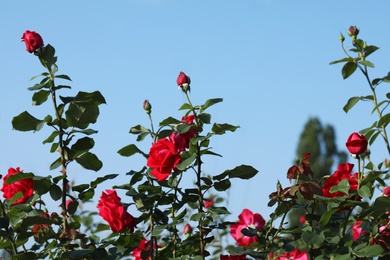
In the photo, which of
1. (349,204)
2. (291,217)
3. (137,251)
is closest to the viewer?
(349,204)

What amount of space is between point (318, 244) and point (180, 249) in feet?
1.43

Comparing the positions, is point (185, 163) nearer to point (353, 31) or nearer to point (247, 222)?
point (247, 222)

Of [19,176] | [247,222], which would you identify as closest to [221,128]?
[247,222]

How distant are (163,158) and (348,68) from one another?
0.78 m

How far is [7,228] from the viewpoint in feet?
7.41

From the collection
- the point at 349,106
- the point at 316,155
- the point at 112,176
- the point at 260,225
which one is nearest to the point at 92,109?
the point at 112,176

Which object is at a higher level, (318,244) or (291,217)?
(291,217)

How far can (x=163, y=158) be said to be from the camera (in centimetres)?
212

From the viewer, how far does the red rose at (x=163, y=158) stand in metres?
2.12

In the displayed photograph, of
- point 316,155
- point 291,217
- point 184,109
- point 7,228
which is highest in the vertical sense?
point 316,155

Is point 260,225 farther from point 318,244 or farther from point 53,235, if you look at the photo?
point 53,235

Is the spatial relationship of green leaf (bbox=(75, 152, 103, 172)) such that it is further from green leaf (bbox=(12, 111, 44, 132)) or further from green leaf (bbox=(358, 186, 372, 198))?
green leaf (bbox=(358, 186, 372, 198))

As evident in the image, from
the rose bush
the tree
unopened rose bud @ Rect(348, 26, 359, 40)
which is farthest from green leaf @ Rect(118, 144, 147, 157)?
the tree

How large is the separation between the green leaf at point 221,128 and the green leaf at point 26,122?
0.52 meters
